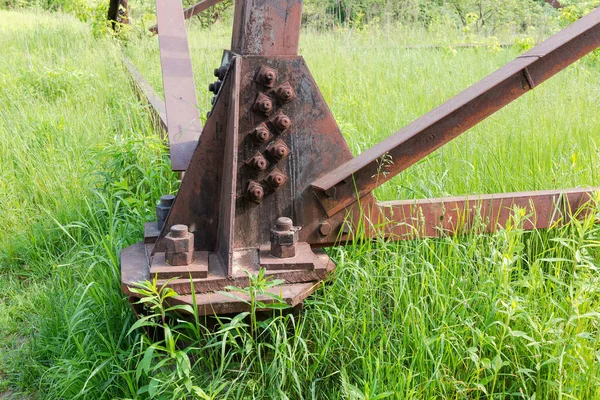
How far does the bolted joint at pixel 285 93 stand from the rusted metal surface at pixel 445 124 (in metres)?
0.31

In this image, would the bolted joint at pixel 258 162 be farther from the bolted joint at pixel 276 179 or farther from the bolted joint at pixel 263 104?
the bolted joint at pixel 263 104

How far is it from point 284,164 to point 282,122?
153mm

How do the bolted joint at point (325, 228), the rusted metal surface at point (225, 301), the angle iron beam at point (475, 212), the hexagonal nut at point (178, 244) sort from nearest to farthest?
1. the rusted metal surface at point (225, 301)
2. the hexagonal nut at point (178, 244)
3. the bolted joint at point (325, 228)
4. the angle iron beam at point (475, 212)

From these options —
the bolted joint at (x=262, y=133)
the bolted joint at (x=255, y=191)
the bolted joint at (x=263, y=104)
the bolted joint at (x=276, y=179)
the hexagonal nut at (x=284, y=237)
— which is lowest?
the hexagonal nut at (x=284, y=237)

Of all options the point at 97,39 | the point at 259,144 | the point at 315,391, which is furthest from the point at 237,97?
the point at 97,39

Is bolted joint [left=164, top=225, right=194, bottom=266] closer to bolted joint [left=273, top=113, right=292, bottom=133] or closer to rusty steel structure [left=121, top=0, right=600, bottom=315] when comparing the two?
rusty steel structure [left=121, top=0, right=600, bottom=315]

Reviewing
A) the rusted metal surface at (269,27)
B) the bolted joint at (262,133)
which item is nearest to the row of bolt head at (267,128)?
the bolted joint at (262,133)

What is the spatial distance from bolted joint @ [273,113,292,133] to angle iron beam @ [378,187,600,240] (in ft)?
1.61

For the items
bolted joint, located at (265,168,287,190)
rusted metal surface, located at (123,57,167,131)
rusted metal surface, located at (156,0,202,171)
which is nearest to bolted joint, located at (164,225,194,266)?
bolted joint, located at (265,168,287,190)

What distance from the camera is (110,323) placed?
7.66 feet

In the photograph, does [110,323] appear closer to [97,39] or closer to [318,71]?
[318,71]

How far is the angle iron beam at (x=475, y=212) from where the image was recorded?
7.68ft

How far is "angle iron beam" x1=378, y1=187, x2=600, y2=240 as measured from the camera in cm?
234

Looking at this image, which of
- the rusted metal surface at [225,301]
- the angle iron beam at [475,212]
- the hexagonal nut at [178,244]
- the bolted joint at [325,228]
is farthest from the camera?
the angle iron beam at [475,212]
